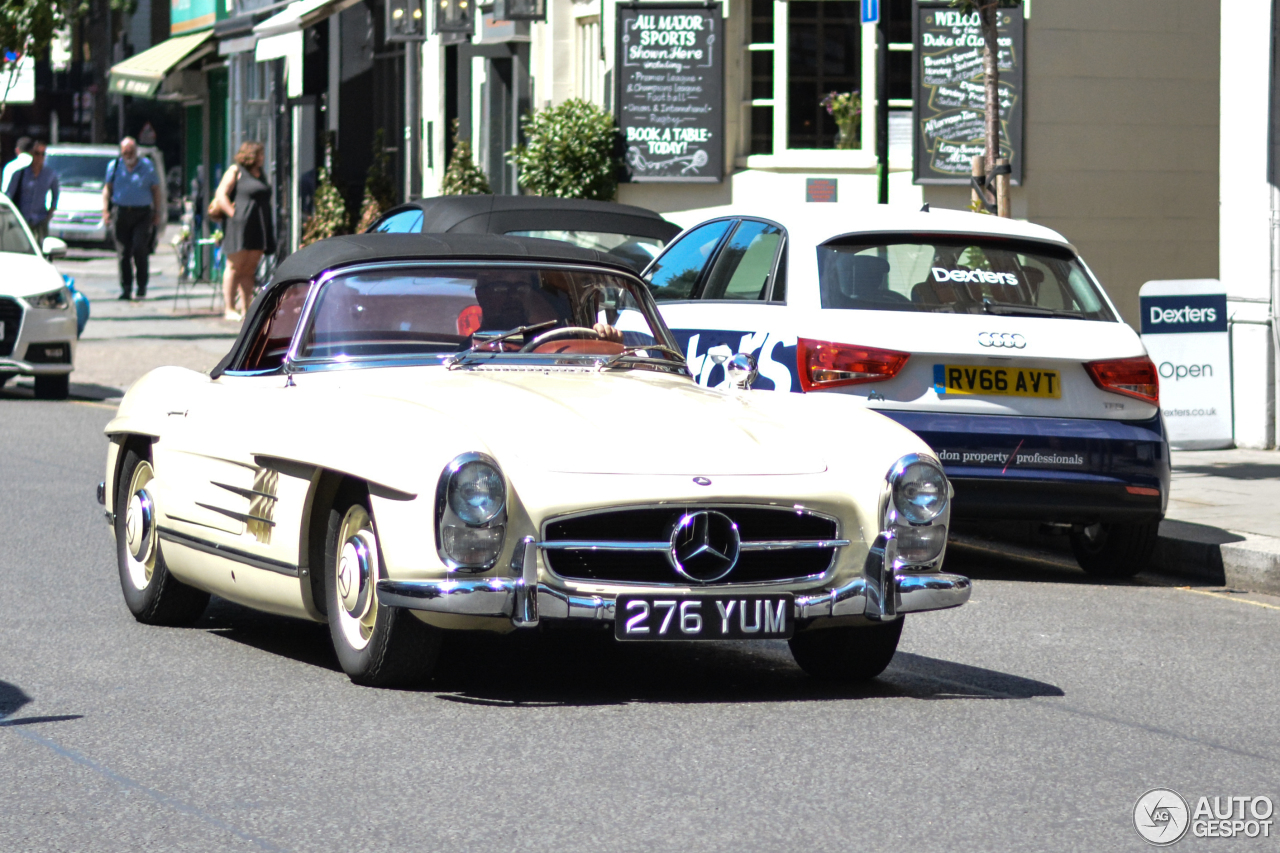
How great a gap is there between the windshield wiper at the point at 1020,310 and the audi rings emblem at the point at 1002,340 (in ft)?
0.61

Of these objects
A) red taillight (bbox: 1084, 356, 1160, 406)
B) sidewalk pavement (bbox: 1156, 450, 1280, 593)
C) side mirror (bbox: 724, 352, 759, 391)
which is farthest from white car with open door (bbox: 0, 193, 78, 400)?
side mirror (bbox: 724, 352, 759, 391)

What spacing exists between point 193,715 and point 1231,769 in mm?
2841

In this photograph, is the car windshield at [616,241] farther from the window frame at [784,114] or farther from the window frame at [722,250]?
the window frame at [784,114]

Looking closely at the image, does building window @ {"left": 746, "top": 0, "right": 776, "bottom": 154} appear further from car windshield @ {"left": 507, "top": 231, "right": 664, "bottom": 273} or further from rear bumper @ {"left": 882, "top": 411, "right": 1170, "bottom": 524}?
rear bumper @ {"left": 882, "top": 411, "right": 1170, "bottom": 524}

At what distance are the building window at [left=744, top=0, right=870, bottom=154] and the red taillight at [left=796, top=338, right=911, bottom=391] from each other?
10.7m

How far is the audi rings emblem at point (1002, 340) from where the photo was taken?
8789 mm

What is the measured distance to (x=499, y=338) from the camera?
276 inches

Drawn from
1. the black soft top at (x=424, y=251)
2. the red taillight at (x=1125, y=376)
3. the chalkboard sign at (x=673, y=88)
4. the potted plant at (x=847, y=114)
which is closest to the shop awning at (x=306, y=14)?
the chalkboard sign at (x=673, y=88)

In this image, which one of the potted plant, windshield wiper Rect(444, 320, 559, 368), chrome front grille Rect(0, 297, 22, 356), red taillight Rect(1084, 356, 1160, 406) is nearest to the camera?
windshield wiper Rect(444, 320, 559, 368)

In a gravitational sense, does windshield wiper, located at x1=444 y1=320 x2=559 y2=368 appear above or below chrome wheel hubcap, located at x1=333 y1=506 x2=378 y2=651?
above

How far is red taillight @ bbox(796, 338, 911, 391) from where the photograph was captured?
8719 millimetres

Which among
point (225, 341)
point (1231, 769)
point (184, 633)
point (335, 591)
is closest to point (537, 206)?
point (184, 633)

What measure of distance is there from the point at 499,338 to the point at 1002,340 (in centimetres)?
269

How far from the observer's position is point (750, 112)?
19594 millimetres
